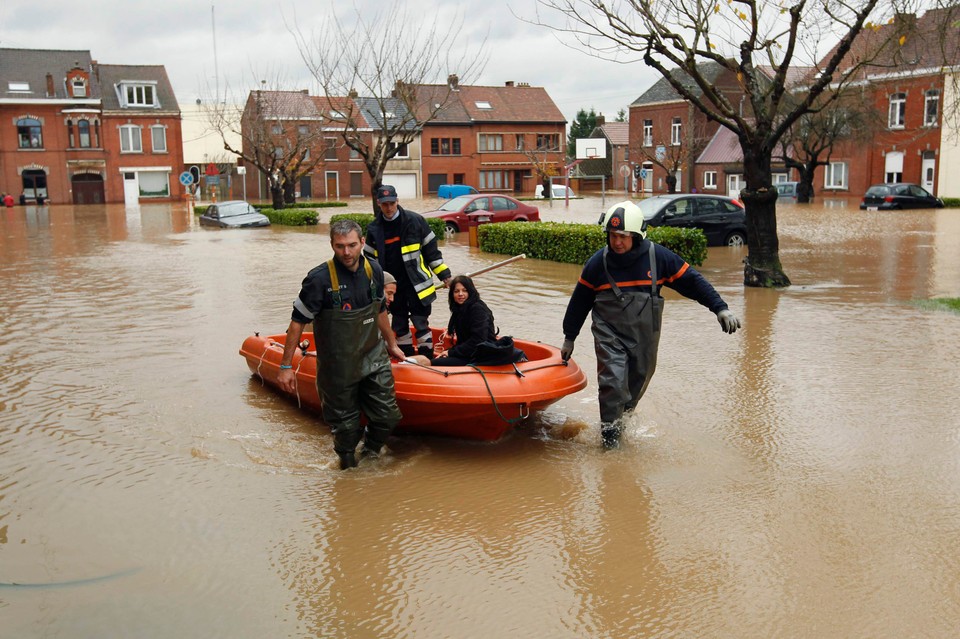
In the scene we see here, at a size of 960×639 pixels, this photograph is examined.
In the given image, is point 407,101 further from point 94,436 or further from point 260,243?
point 94,436

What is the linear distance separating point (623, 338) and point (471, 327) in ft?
4.44

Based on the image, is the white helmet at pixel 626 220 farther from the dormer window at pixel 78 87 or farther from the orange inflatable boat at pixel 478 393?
the dormer window at pixel 78 87

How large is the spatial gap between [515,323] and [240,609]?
7.59 meters

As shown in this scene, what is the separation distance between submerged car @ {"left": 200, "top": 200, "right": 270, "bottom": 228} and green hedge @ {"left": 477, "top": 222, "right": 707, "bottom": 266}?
12.6 meters

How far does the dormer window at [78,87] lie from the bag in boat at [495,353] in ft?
175

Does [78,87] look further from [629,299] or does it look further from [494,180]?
[629,299]

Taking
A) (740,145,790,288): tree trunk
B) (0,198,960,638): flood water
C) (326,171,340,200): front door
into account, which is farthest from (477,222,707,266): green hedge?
(326,171,340,200): front door

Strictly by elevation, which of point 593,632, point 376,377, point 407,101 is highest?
point 407,101

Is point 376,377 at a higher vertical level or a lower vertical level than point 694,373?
higher

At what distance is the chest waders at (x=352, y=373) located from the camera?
5.96 meters

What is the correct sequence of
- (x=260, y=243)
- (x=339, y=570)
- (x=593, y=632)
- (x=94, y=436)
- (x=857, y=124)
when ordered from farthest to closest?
(x=857, y=124) < (x=260, y=243) < (x=94, y=436) < (x=339, y=570) < (x=593, y=632)

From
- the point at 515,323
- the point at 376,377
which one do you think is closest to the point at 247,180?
the point at 515,323

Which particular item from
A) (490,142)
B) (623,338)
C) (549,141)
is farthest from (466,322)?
(549,141)

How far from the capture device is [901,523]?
209 inches
